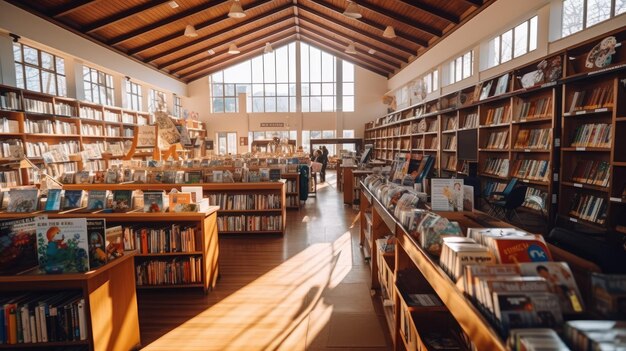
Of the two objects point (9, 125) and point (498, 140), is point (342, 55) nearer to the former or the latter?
point (498, 140)

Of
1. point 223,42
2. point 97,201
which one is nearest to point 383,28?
point 223,42

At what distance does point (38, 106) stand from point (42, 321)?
700 cm

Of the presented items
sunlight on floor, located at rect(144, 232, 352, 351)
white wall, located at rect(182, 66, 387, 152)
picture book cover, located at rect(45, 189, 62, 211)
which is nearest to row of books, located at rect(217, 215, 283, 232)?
sunlight on floor, located at rect(144, 232, 352, 351)

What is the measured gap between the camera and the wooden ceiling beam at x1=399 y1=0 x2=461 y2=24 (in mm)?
9258

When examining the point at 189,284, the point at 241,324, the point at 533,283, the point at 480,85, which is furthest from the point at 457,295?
the point at 480,85

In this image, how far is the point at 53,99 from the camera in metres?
8.00

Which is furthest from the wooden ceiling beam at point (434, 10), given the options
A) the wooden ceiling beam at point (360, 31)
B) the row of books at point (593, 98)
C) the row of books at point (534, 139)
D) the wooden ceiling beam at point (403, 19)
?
the row of books at point (593, 98)

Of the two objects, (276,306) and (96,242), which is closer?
(96,242)

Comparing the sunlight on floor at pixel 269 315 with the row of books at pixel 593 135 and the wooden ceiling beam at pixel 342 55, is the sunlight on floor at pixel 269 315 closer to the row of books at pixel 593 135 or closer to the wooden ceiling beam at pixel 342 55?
the row of books at pixel 593 135

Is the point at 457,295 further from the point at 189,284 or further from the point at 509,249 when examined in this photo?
the point at 189,284

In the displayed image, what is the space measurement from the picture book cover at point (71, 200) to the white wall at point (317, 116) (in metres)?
15.9

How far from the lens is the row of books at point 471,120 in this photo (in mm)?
6949

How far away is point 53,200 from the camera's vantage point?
12.9 ft

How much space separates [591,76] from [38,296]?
570 centimetres
